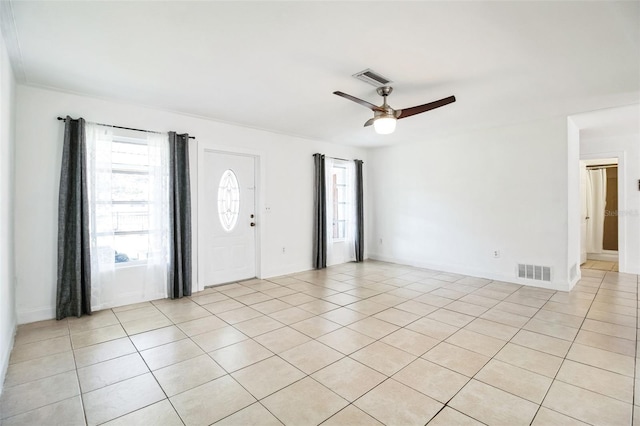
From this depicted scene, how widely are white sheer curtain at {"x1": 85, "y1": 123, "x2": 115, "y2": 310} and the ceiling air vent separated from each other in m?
3.15

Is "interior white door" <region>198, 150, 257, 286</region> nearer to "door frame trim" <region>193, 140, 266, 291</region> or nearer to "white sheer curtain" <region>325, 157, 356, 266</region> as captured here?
"door frame trim" <region>193, 140, 266, 291</region>

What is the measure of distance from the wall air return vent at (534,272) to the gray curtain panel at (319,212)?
3.43 m

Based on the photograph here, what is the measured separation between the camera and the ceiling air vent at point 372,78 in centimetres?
303

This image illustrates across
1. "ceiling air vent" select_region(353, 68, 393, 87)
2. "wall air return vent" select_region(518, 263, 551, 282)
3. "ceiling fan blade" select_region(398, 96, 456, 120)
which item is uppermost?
"ceiling air vent" select_region(353, 68, 393, 87)

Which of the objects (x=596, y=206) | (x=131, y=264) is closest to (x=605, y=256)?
(x=596, y=206)

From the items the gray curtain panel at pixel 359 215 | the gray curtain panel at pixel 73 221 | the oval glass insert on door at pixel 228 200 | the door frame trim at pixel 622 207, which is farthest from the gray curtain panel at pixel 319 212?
the door frame trim at pixel 622 207

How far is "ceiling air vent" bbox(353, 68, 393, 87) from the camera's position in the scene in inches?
119

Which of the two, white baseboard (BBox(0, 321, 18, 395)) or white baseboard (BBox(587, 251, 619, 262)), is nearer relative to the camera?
white baseboard (BBox(0, 321, 18, 395))

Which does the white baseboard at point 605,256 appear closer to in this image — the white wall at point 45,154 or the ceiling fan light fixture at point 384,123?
the ceiling fan light fixture at point 384,123

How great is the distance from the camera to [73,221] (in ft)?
11.8

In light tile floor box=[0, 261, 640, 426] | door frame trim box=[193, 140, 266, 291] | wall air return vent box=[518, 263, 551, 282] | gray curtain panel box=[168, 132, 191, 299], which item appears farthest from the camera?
wall air return vent box=[518, 263, 551, 282]

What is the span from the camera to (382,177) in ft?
23.1

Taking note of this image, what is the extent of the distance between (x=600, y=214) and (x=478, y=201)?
4.26 meters

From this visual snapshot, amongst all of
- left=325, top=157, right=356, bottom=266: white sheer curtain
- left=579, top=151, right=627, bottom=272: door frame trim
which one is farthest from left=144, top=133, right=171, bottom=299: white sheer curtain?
left=579, top=151, right=627, bottom=272: door frame trim
